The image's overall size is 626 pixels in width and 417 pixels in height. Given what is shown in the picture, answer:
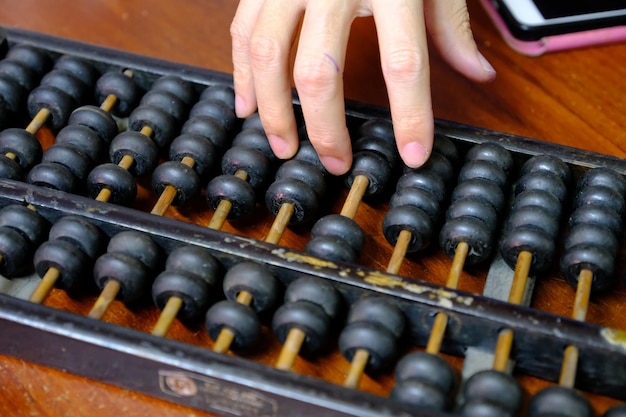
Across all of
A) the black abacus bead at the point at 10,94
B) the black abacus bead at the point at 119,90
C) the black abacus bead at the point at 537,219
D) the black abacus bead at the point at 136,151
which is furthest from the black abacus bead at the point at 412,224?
the black abacus bead at the point at 10,94

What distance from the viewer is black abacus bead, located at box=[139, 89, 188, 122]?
116 cm

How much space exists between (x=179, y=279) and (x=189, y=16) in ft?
2.10

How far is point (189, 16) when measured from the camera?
1.41 meters

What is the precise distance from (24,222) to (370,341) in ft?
1.46

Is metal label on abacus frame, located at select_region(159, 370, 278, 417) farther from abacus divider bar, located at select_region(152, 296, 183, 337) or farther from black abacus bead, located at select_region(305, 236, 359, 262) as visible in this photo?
black abacus bead, located at select_region(305, 236, 359, 262)

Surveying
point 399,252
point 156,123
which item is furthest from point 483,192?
point 156,123

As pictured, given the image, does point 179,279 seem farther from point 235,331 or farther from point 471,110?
point 471,110

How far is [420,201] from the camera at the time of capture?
1027mm

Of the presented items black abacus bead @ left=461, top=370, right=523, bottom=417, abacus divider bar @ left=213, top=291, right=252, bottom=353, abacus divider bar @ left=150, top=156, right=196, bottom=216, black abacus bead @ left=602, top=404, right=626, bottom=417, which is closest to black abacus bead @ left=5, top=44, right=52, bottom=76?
abacus divider bar @ left=150, top=156, right=196, bottom=216

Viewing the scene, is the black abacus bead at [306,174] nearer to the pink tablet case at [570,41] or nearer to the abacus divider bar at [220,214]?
the abacus divider bar at [220,214]

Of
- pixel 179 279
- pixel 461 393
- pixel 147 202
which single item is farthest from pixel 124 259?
pixel 461 393

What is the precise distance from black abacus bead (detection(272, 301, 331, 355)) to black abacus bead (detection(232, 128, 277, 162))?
0.27 metres

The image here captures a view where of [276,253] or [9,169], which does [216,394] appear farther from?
[9,169]

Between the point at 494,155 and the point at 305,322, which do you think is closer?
the point at 305,322
